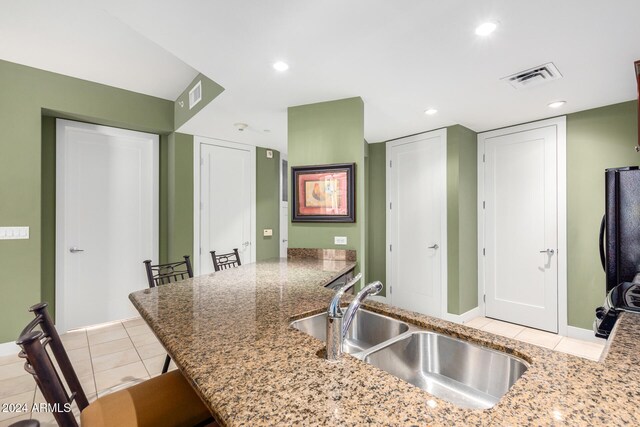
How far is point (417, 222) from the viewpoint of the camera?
13.3ft

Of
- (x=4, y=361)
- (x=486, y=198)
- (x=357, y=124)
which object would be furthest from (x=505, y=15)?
(x=4, y=361)

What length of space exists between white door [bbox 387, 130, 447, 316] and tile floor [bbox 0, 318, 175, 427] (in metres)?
3.01

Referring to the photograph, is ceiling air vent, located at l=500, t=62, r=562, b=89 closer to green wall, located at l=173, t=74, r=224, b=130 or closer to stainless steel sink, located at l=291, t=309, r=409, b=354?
stainless steel sink, located at l=291, t=309, r=409, b=354

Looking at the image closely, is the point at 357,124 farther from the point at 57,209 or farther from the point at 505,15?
the point at 57,209

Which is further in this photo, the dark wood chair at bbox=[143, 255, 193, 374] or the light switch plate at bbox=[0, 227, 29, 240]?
the light switch plate at bbox=[0, 227, 29, 240]

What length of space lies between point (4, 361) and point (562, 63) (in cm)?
519

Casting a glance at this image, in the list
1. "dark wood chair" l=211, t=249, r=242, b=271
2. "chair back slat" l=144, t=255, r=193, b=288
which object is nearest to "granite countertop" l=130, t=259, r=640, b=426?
"chair back slat" l=144, t=255, r=193, b=288

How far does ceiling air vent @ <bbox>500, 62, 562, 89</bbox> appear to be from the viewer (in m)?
2.21

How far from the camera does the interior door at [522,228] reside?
11.0 feet

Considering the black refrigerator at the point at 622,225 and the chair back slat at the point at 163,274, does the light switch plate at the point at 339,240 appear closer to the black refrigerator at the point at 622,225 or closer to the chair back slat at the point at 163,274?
the chair back slat at the point at 163,274

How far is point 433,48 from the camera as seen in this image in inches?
76.8

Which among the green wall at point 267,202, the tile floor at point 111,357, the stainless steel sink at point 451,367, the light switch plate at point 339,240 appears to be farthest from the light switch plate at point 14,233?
the stainless steel sink at point 451,367

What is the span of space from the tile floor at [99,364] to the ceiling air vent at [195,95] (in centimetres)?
257

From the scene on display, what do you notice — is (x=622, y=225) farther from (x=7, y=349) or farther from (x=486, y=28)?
(x=7, y=349)
